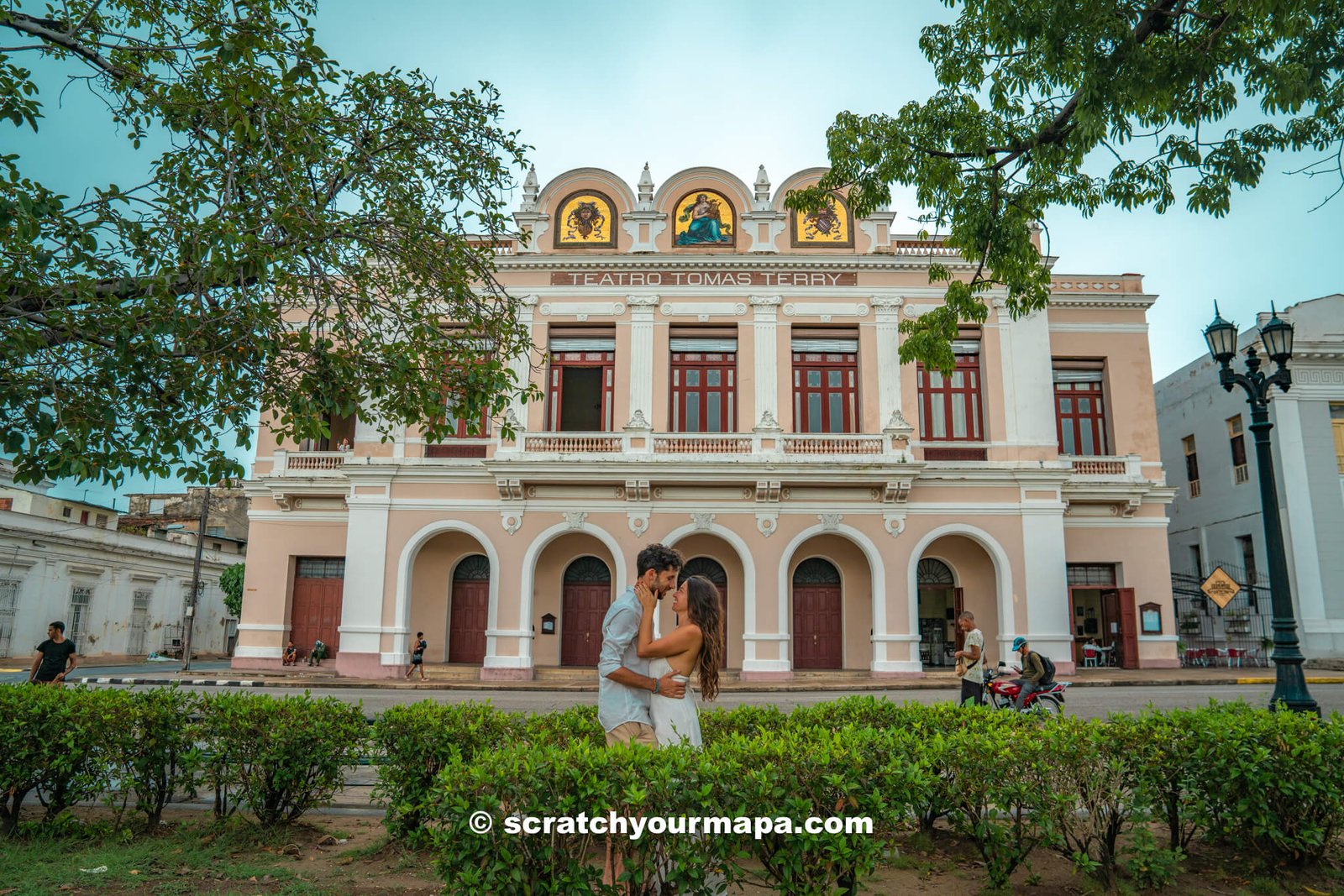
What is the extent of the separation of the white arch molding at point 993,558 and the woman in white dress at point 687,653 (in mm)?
15854

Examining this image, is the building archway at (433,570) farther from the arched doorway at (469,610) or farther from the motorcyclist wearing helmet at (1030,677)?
the motorcyclist wearing helmet at (1030,677)

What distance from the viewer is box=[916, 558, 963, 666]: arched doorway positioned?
21.4 meters

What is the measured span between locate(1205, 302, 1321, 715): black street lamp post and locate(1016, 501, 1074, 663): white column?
10.8 metres

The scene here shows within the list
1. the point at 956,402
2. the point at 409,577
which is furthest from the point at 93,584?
the point at 956,402

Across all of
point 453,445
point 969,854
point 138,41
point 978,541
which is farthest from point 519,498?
point 969,854

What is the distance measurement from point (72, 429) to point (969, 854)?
604 cm

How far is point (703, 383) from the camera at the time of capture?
21109mm

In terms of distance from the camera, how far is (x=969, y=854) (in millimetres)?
5199

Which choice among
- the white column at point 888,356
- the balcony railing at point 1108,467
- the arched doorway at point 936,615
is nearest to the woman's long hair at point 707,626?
the white column at point 888,356

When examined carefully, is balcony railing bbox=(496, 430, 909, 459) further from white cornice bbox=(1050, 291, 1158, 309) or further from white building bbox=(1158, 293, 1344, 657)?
white building bbox=(1158, 293, 1344, 657)

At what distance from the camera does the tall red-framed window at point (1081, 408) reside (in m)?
21.9

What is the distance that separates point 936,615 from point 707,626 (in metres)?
18.5

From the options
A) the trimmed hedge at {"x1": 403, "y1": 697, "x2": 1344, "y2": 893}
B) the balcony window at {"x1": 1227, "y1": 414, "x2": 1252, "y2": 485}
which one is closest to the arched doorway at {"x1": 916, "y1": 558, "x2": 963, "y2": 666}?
the balcony window at {"x1": 1227, "y1": 414, "x2": 1252, "y2": 485}

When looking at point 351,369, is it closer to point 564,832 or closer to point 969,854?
point 564,832
